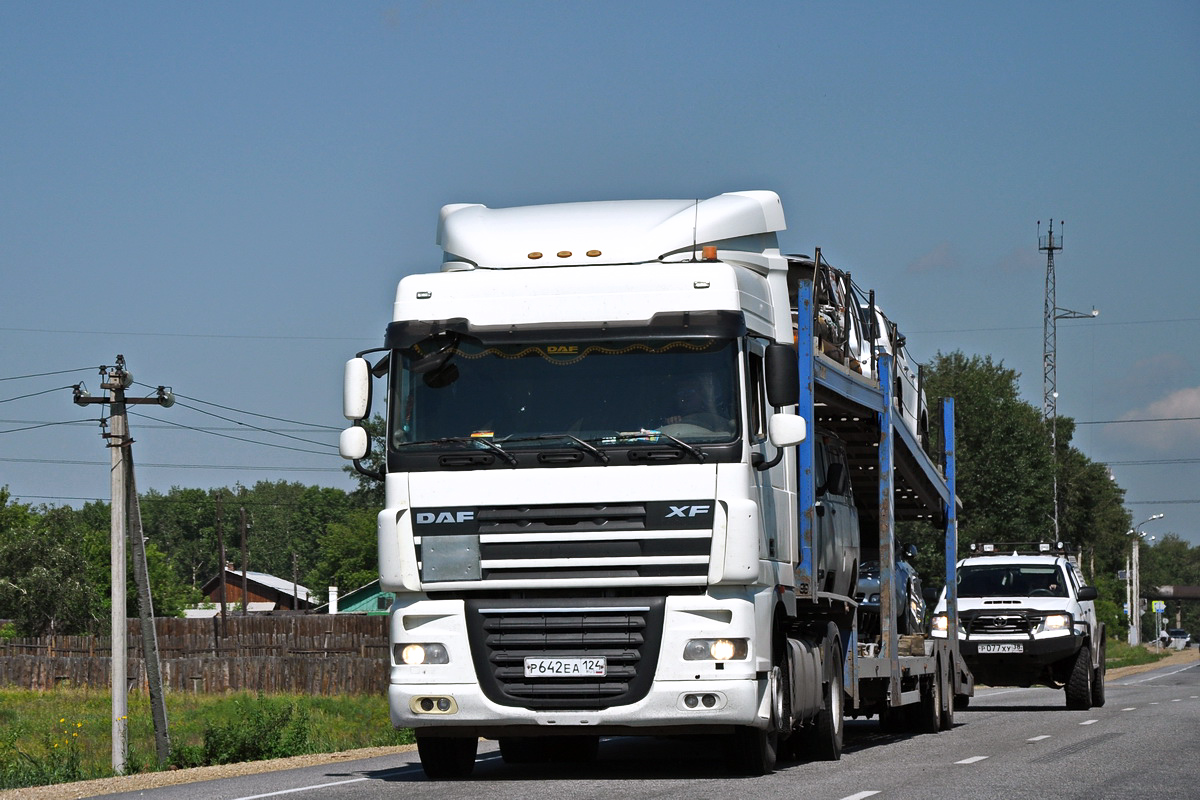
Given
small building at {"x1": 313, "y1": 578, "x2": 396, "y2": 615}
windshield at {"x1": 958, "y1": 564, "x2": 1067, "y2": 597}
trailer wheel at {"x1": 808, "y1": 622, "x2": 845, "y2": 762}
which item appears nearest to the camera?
trailer wheel at {"x1": 808, "y1": 622, "x2": 845, "y2": 762}

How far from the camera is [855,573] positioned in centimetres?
1619

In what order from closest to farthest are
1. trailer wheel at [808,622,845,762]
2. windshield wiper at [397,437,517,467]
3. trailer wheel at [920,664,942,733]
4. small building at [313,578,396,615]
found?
windshield wiper at [397,437,517,467]
trailer wheel at [808,622,845,762]
trailer wheel at [920,664,942,733]
small building at [313,578,396,615]

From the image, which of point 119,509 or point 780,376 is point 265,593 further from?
point 780,376

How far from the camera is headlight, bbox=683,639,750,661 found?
446 inches

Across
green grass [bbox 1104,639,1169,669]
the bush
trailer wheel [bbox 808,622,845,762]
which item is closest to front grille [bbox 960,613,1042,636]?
the bush

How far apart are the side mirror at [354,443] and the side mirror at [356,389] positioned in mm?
109

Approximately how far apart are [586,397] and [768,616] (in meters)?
1.96

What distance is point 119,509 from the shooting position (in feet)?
Result: 101

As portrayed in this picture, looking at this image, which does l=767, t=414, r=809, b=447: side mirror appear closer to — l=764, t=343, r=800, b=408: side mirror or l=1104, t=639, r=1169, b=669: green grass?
l=764, t=343, r=800, b=408: side mirror

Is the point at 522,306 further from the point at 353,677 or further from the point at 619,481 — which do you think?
the point at 353,677

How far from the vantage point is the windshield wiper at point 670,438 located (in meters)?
11.3

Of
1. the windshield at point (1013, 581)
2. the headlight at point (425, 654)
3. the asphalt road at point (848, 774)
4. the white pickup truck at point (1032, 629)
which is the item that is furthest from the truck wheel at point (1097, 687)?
the headlight at point (425, 654)

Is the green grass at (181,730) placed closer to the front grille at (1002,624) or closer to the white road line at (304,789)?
the white road line at (304,789)

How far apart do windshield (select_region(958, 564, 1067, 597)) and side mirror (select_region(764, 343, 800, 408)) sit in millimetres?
14747
